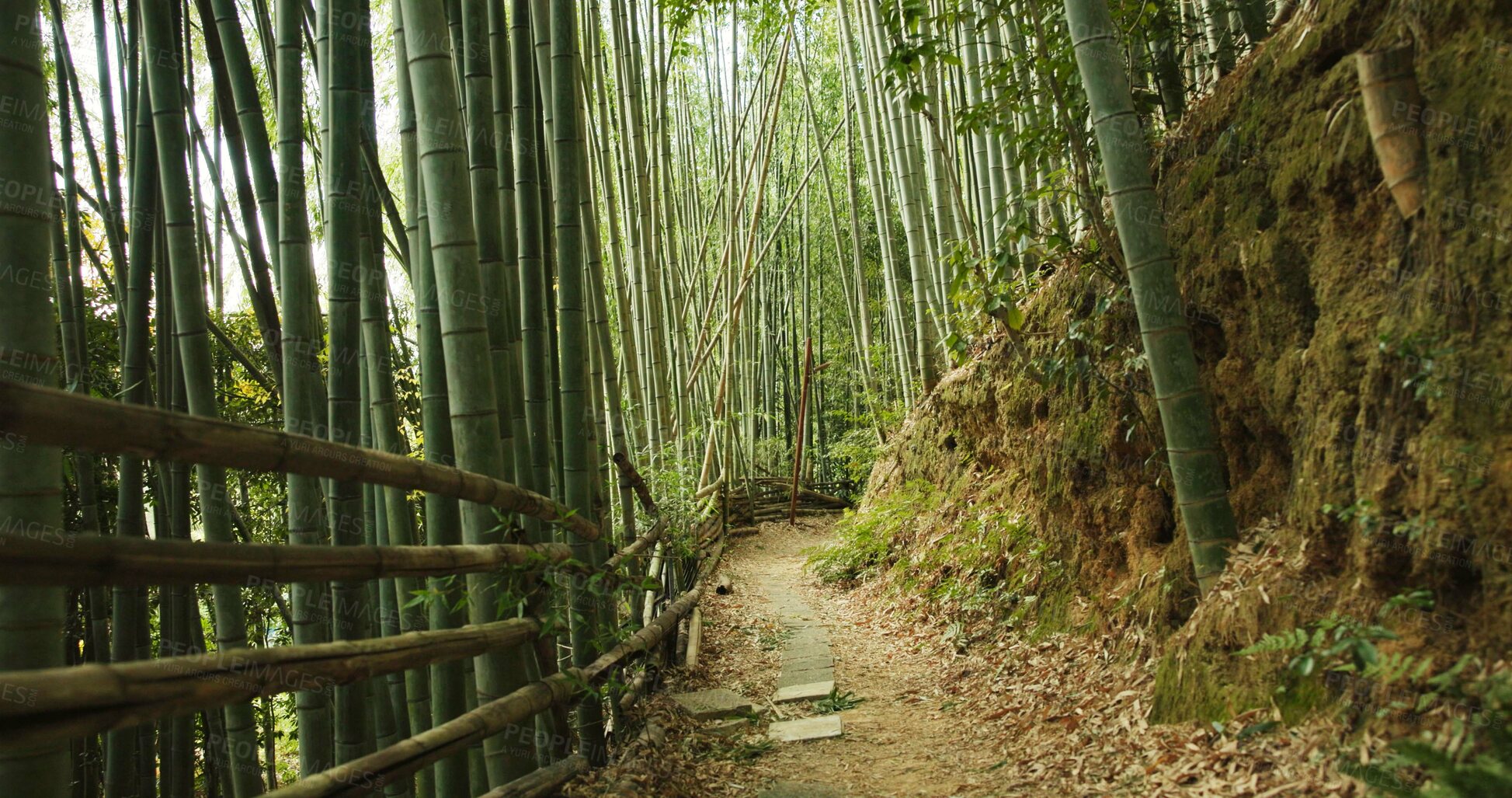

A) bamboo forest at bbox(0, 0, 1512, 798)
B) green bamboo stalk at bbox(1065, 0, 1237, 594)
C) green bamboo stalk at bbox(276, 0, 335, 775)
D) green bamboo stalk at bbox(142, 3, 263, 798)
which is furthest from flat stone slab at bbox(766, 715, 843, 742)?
green bamboo stalk at bbox(142, 3, 263, 798)

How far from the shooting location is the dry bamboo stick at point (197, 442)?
105 cm

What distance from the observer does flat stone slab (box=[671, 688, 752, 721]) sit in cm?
349

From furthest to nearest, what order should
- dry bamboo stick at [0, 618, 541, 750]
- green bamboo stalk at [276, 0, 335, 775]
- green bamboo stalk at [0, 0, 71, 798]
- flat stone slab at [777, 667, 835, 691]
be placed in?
1. flat stone slab at [777, 667, 835, 691]
2. green bamboo stalk at [276, 0, 335, 775]
3. green bamboo stalk at [0, 0, 71, 798]
4. dry bamboo stick at [0, 618, 541, 750]

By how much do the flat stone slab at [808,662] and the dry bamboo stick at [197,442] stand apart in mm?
2471

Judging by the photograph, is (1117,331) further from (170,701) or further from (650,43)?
(650,43)

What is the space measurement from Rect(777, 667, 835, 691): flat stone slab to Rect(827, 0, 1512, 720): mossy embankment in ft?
2.76

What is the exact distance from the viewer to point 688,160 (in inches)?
355

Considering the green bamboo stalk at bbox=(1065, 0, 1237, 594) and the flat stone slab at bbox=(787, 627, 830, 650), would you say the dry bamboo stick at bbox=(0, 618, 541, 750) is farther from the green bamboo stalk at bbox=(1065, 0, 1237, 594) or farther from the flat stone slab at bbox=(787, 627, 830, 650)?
the flat stone slab at bbox=(787, 627, 830, 650)

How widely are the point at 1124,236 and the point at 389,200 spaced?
2.37 metres

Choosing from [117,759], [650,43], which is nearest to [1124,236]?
[117,759]
